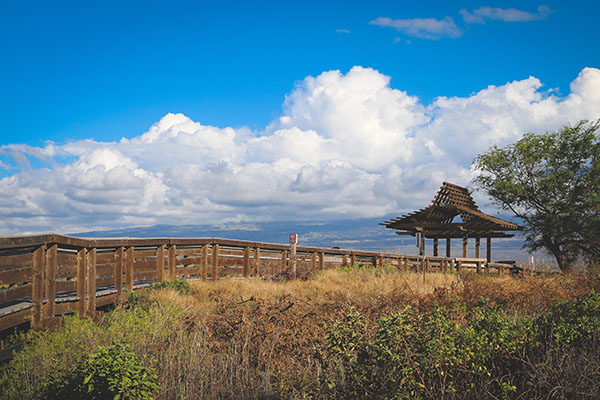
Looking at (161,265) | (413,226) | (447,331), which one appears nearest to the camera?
(447,331)

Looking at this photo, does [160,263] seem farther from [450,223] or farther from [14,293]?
[450,223]

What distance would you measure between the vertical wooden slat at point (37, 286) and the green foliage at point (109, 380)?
3.66 m

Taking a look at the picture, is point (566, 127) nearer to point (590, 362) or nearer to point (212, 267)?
point (212, 267)

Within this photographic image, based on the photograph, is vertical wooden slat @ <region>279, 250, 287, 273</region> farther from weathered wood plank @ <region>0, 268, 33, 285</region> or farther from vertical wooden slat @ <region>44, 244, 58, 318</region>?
weathered wood plank @ <region>0, 268, 33, 285</region>

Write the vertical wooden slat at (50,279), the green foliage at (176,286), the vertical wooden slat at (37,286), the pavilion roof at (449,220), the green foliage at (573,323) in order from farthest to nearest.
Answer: the pavilion roof at (449,220)
the green foliage at (176,286)
the vertical wooden slat at (50,279)
the vertical wooden slat at (37,286)
the green foliage at (573,323)

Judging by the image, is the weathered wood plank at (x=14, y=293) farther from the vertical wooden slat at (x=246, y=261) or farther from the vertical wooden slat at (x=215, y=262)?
the vertical wooden slat at (x=246, y=261)

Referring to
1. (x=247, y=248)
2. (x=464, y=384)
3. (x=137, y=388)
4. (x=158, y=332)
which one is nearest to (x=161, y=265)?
(x=247, y=248)

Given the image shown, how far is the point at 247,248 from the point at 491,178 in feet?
77.4

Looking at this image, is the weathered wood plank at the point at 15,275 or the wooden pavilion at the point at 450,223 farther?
the wooden pavilion at the point at 450,223

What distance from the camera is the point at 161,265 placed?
43.3 ft

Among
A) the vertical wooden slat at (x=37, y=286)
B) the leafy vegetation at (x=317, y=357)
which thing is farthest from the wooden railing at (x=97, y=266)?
the leafy vegetation at (x=317, y=357)

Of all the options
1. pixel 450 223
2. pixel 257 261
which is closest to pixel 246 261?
pixel 257 261

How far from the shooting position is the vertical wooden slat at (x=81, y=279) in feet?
31.6

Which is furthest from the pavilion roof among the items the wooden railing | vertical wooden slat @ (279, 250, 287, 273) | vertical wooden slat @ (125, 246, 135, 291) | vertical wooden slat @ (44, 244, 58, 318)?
vertical wooden slat @ (44, 244, 58, 318)
